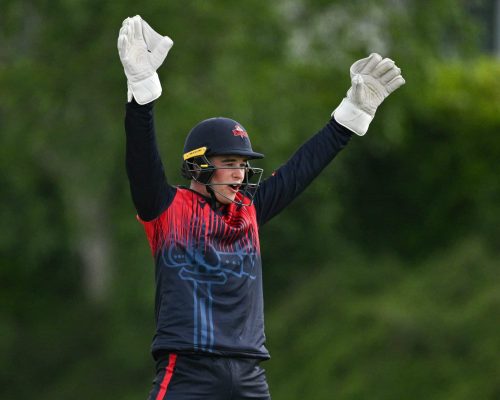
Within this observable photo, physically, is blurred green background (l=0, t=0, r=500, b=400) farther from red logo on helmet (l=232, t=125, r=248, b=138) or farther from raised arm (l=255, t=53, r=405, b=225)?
red logo on helmet (l=232, t=125, r=248, b=138)

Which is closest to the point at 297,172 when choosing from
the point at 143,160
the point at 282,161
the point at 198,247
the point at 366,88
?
the point at 366,88

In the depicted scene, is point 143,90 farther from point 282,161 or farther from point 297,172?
point 282,161

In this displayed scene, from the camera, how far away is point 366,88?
648 cm

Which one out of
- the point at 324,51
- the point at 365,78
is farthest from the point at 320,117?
the point at 365,78

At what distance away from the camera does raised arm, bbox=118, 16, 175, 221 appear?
18.8ft

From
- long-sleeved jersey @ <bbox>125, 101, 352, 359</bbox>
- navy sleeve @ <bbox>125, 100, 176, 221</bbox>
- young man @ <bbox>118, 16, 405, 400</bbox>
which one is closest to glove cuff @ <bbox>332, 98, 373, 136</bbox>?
young man @ <bbox>118, 16, 405, 400</bbox>

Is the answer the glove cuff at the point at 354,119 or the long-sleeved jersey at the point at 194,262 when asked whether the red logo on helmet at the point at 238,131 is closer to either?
the long-sleeved jersey at the point at 194,262

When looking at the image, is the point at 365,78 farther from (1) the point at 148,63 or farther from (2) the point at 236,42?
(2) the point at 236,42

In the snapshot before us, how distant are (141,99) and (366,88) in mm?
1230

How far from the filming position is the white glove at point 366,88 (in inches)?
253

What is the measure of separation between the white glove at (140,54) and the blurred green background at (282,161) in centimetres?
865

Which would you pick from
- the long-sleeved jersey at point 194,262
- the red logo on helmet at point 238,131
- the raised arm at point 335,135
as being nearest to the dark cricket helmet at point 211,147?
the red logo on helmet at point 238,131

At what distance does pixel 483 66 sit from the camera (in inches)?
683

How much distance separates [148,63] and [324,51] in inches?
439
